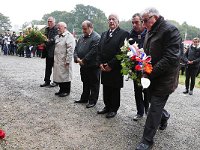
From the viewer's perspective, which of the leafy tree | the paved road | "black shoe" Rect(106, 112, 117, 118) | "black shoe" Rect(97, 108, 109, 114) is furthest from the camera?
the leafy tree

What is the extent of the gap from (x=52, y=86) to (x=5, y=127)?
3.74m

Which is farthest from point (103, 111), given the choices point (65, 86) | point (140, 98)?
point (65, 86)

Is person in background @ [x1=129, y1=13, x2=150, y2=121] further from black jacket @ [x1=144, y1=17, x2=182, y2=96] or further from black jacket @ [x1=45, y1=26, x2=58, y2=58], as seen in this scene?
black jacket @ [x1=45, y1=26, x2=58, y2=58]

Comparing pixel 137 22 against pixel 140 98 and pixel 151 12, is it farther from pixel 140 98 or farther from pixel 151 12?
pixel 140 98

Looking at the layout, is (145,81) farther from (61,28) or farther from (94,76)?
(61,28)

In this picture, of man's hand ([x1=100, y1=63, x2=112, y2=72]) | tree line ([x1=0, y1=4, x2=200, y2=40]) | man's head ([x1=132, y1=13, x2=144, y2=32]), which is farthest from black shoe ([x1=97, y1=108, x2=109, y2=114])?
tree line ([x1=0, y1=4, x2=200, y2=40])

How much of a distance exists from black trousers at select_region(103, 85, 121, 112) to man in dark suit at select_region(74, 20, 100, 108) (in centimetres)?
63

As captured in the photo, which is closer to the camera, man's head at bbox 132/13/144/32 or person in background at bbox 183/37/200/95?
man's head at bbox 132/13/144/32

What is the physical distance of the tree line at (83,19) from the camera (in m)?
81.4

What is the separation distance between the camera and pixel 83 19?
109 metres

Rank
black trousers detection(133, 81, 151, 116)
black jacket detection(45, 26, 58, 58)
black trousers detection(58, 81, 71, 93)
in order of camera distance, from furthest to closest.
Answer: black jacket detection(45, 26, 58, 58) < black trousers detection(58, 81, 71, 93) < black trousers detection(133, 81, 151, 116)

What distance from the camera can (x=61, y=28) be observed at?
724cm

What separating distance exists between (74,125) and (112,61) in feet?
4.92

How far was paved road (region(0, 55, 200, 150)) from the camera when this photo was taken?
4540 millimetres
